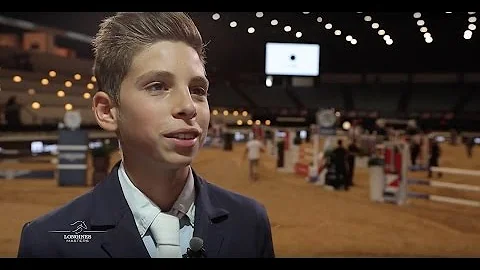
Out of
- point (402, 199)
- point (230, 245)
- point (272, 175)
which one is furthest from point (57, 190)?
point (402, 199)

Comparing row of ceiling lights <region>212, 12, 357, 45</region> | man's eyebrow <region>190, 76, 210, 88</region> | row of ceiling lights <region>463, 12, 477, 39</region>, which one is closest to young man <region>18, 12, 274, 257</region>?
man's eyebrow <region>190, 76, 210, 88</region>

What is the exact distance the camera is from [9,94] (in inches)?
141

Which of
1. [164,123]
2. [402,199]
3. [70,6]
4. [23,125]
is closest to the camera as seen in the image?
[164,123]

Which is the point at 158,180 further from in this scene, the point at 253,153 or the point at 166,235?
the point at 253,153

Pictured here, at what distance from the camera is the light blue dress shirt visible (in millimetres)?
2221

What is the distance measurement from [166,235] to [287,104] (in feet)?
6.04

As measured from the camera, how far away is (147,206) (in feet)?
7.36

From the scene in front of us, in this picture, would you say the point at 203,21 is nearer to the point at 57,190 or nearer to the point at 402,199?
the point at 57,190

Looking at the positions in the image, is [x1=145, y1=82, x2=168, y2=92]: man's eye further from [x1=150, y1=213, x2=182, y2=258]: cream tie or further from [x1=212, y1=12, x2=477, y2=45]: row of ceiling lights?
[x1=212, y1=12, x2=477, y2=45]: row of ceiling lights

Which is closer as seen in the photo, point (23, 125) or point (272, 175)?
point (23, 125)

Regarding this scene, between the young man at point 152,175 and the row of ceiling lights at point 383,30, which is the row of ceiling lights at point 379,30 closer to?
the row of ceiling lights at point 383,30

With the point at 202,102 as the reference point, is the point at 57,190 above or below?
below

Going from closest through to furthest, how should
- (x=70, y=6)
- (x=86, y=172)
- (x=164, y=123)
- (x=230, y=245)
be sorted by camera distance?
(x=230, y=245)
(x=164, y=123)
(x=70, y=6)
(x=86, y=172)

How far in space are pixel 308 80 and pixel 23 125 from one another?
6.56ft
